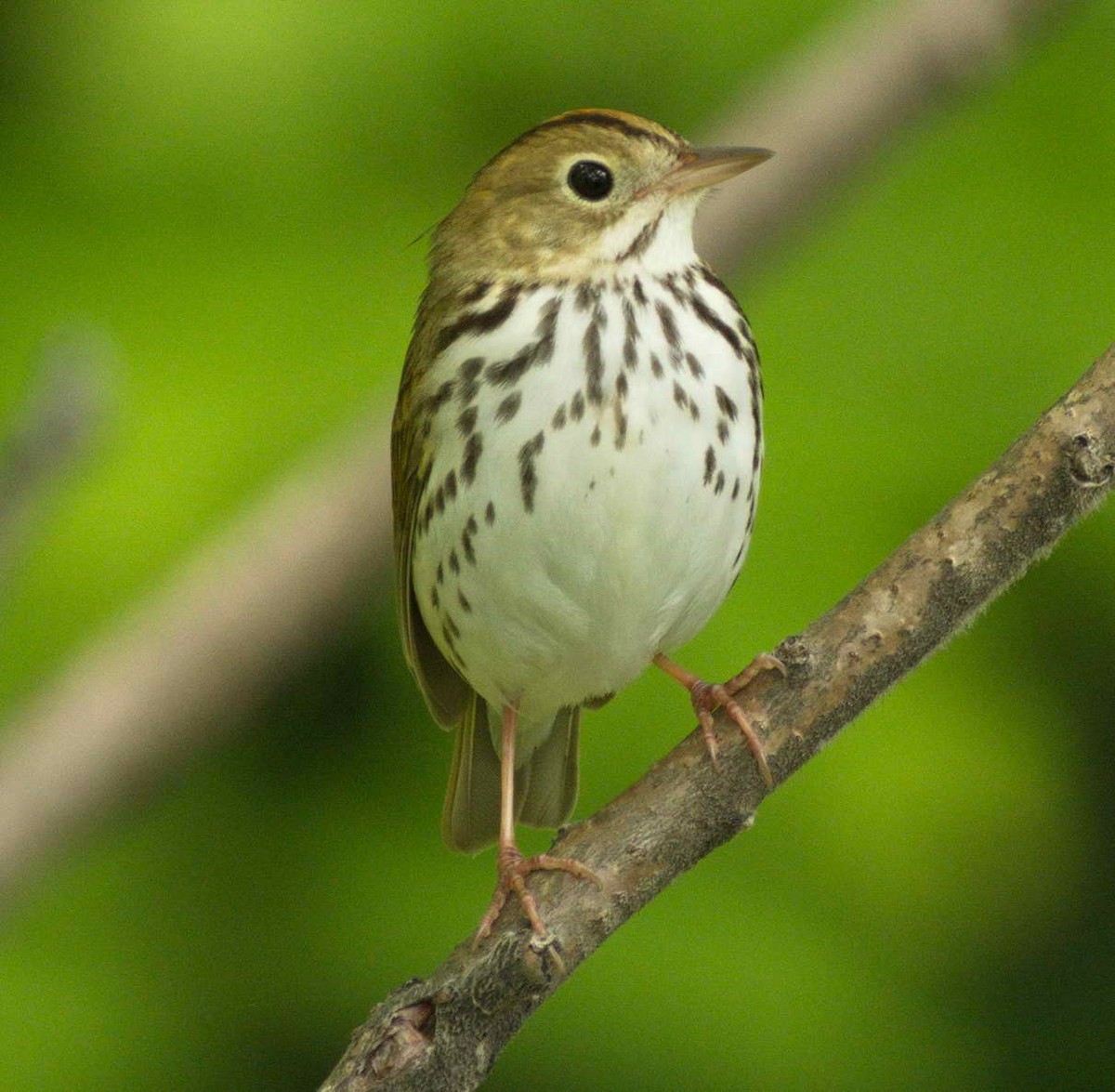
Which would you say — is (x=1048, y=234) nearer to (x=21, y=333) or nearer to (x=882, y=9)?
(x=882, y=9)

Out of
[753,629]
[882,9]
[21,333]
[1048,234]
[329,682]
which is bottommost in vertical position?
[753,629]

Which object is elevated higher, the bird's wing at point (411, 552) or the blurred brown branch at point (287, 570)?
the blurred brown branch at point (287, 570)

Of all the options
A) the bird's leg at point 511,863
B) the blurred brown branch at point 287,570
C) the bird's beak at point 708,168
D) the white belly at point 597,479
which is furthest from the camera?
the blurred brown branch at point 287,570

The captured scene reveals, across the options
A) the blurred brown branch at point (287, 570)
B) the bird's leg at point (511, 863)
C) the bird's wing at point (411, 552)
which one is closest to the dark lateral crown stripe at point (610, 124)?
the bird's wing at point (411, 552)

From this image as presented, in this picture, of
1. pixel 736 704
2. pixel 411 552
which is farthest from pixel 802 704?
pixel 411 552

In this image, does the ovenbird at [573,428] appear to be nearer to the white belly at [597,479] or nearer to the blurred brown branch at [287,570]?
the white belly at [597,479]

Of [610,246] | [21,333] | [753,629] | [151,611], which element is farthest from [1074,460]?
[21,333]
